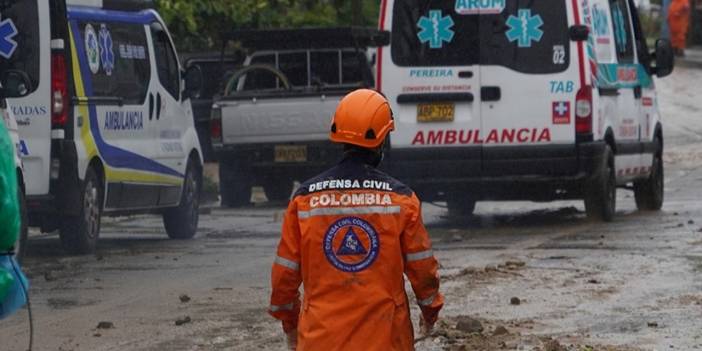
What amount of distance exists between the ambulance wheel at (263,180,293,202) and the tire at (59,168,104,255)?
277 inches

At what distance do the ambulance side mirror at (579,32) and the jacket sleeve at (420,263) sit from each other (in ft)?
33.8

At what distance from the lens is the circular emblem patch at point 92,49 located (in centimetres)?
1468

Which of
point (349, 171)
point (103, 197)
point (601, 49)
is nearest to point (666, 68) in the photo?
point (601, 49)

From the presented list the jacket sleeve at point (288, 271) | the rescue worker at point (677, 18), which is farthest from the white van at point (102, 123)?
the rescue worker at point (677, 18)

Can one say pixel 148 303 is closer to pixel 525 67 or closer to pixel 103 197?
pixel 103 197

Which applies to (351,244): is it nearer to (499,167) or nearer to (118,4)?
(118,4)

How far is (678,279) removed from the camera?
1208cm

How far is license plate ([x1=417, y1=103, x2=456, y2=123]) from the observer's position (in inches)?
644

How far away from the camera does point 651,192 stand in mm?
18625

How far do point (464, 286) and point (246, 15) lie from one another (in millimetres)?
13363

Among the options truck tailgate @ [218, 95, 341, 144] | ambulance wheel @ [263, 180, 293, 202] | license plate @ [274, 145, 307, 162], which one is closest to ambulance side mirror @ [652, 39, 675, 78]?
truck tailgate @ [218, 95, 341, 144]

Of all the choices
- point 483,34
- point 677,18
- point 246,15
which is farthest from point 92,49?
point 677,18

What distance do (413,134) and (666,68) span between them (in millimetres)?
3189

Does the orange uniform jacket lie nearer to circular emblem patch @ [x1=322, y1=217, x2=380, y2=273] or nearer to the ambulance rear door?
circular emblem patch @ [x1=322, y1=217, x2=380, y2=273]
